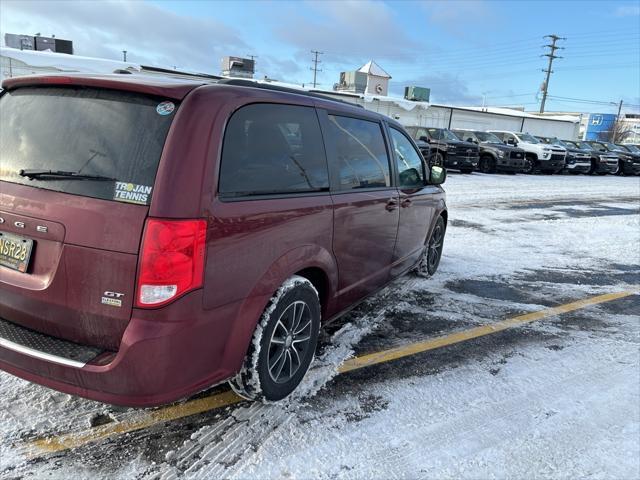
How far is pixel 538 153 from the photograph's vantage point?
22.8m

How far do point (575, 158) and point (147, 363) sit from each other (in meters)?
26.8

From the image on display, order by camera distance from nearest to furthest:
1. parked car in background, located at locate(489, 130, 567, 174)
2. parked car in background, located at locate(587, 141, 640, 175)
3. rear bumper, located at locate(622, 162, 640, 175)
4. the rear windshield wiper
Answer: the rear windshield wiper
parked car in background, located at locate(489, 130, 567, 174)
parked car in background, located at locate(587, 141, 640, 175)
rear bumper, located at locate(622, 162, 640, 175)

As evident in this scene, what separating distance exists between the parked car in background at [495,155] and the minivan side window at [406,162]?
16.9 metres

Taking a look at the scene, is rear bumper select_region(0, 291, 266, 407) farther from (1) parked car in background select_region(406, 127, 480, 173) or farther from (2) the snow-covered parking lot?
(1) parked car in background select_region(406, 127, 480, 173)

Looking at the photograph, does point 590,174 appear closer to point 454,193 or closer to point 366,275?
point 454,193

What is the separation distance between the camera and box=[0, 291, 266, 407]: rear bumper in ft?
7.38

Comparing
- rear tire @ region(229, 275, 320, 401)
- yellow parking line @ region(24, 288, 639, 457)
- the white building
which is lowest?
yellow parking line @ region(24, 288, 639, 457)

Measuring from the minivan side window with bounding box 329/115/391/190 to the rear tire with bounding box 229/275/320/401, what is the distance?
0.85 metres

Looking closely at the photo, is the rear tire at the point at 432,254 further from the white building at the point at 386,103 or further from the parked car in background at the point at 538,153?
the parked car in background at the point at 538,153

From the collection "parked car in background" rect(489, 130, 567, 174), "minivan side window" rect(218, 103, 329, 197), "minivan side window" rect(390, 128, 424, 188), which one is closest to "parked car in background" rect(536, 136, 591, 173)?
"parked car in background" rect(489, 130, 567, 174)

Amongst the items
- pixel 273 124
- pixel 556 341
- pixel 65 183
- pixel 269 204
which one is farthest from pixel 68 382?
pixel 556 341

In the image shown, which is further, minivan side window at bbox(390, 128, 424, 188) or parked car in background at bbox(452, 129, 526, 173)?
parked car in background at bbox(452, 129, 526, 173)

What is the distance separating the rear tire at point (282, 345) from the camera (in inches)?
110

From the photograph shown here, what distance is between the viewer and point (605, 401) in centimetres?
333
